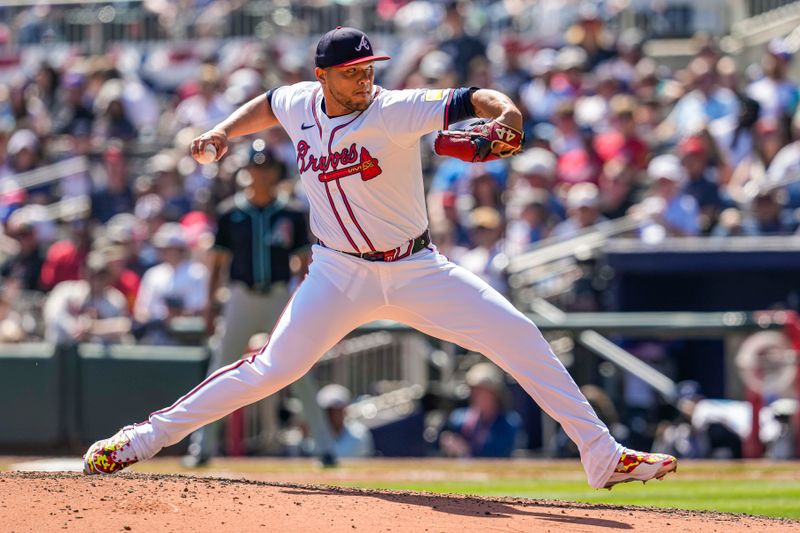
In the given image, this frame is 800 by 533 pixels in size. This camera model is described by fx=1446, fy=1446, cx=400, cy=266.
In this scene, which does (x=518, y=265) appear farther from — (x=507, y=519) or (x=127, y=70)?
(x=127, y=70)

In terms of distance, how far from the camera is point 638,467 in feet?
20.6

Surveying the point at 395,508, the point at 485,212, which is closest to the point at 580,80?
the point at 485,212

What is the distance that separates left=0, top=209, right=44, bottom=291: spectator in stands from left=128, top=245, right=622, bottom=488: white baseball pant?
820 centimetres

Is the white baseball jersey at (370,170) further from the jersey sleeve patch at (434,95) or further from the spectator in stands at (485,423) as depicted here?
the spectator in stands at (485,423)

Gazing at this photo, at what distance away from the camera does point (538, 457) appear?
11.4 meters

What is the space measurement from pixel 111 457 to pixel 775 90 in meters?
9.31

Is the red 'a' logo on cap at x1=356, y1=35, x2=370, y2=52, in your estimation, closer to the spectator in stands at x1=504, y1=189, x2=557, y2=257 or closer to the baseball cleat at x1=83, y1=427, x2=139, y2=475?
the baseball cleat at x1=83, y1=427, x2=139, y2=475

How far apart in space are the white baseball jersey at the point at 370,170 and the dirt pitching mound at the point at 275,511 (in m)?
1.12

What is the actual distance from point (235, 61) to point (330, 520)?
1287cm

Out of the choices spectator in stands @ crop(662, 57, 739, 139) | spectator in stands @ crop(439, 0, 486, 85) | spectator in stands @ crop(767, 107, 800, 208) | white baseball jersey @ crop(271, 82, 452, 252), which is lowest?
white baseball jersey @ crop(271, 82, 452, 252)

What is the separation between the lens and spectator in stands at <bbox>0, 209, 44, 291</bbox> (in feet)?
46.0

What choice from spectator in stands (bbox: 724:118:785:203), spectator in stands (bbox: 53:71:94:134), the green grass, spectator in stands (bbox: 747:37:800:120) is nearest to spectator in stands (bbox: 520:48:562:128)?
spectator in stands (bbox: 747:37:800:120)

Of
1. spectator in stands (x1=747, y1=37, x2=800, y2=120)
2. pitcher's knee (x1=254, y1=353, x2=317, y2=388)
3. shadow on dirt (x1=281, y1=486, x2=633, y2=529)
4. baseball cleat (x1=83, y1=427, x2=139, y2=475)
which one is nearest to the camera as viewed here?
shadow on dirt (x1=281, y1=486, x2=633, y2=529)

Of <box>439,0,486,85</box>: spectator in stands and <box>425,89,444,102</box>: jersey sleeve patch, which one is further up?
<box>439,0,486,85</box>: spectator in stands
